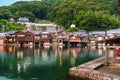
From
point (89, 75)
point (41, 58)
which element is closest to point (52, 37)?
point (41, 58)

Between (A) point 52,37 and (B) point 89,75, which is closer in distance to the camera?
(B) point 89,75

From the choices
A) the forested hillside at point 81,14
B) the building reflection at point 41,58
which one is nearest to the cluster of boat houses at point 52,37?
the forested hillside at point 81,14

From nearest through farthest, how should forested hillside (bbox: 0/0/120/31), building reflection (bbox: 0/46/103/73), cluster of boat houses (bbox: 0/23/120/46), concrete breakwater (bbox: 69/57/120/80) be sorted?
concrete breakwater (bbox: 69/57/120/80), building reflection (bbox: 0/46/103/73), cluster of boat houses (bbox: 0/23/120/46), forested hillside (bbox: 0/0/120/31)

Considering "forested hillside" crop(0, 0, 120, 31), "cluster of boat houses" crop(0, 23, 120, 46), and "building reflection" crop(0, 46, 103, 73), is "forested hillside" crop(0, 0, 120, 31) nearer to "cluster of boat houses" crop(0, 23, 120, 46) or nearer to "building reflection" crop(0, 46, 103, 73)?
"cluster of boat houses" crop(0, 23, 120, 46)

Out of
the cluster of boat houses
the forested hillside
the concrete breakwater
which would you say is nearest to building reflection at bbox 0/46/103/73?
the concrete breakwater

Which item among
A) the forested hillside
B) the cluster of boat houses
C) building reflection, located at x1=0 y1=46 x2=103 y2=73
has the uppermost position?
the forested hillside

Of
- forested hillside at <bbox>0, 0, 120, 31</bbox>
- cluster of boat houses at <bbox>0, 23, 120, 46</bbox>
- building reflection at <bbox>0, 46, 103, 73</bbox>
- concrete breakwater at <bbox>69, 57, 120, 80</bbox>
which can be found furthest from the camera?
forested hillside at <bbox>0, 0, 120, 31</bbox>

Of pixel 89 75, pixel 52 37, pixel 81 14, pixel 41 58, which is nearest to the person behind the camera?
pixel 89 75

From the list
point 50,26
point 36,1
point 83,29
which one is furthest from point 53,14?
point 36,1

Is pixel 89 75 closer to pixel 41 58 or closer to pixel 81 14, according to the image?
pixel 41 58

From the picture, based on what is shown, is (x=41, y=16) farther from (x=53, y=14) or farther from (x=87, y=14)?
(x=87, y=14)

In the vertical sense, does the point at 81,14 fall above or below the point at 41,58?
above

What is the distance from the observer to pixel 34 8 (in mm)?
108750

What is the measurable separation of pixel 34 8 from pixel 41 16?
15.2ft
